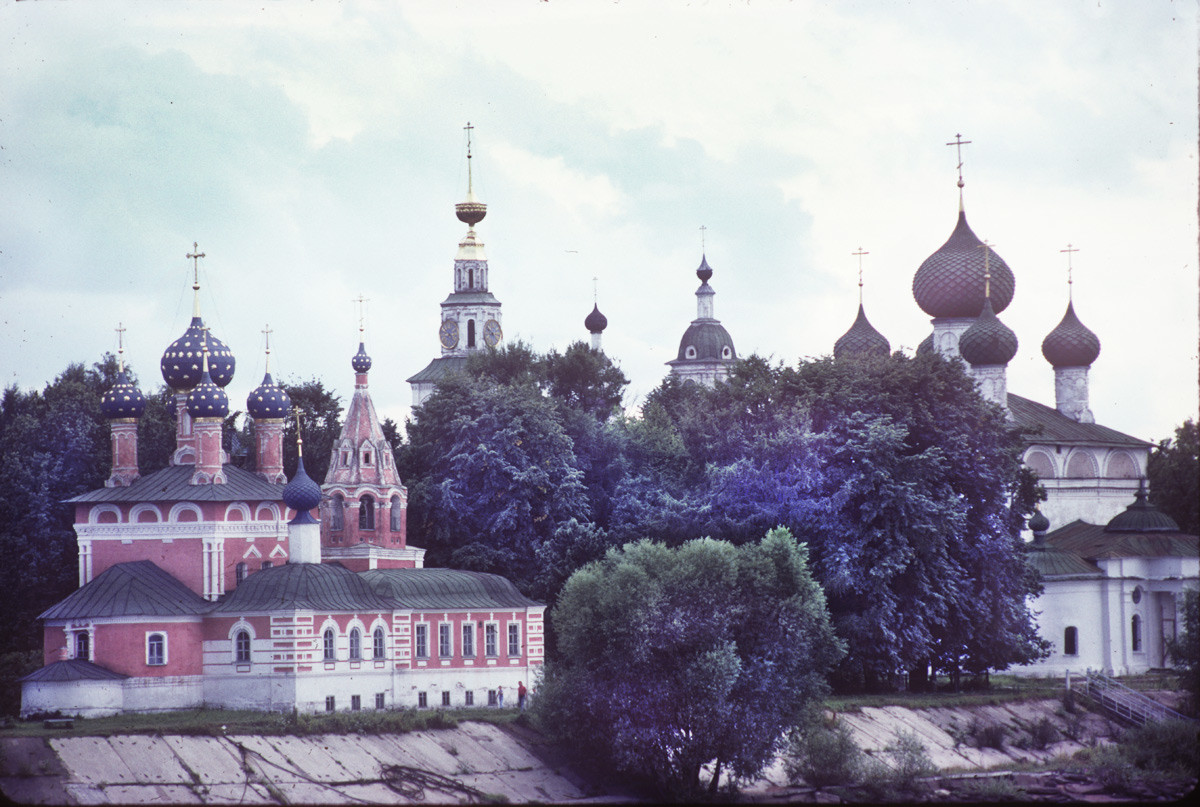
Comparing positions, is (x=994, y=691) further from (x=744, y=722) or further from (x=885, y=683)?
(x=744, y=722)

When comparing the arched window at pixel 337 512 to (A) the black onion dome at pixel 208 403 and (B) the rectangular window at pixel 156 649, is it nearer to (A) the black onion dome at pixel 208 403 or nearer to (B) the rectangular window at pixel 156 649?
(A) the black onion dome at pixel 208 403

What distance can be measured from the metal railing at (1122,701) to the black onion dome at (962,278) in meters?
16.6

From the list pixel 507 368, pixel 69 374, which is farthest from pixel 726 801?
pixel 69 374

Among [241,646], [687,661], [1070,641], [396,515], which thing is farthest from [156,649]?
[1070,641]

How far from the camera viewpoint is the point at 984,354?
64188 mm

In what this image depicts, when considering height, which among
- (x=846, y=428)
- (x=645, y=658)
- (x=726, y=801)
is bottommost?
(x=726, y=801)

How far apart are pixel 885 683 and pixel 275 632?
58.3 ft

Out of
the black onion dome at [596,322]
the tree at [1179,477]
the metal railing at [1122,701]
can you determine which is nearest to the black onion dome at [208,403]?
the tree at [1179,477]

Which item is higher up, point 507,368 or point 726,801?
point 507,368

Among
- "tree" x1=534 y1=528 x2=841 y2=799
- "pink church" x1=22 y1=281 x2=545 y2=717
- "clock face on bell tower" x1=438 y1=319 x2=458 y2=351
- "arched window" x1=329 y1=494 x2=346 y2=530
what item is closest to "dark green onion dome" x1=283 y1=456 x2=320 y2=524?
"pink church" x1=22 y1=281 x2=545 y2=717

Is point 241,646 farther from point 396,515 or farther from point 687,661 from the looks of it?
point 687,661

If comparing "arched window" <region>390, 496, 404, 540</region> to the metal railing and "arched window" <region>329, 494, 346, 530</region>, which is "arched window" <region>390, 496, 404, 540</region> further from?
the metal railing

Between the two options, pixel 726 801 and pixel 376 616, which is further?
pixel 376 616

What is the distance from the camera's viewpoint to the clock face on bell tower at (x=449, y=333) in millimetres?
84125
